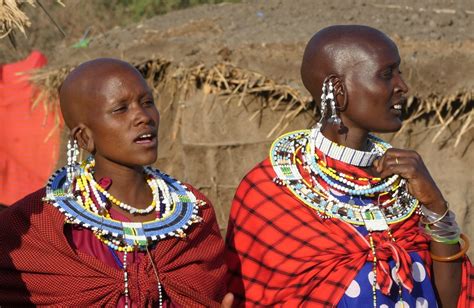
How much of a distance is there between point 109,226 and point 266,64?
3944 millimetres

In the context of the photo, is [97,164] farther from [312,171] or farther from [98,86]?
[312,171]

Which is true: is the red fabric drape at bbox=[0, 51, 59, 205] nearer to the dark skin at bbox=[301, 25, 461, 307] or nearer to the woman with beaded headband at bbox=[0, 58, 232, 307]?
the dark skin at bbox=[301, 25, 461, 307]

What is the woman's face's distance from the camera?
5.02 metres

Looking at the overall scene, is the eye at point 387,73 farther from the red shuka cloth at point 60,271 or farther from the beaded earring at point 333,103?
the red shuka cloth at point 60,271

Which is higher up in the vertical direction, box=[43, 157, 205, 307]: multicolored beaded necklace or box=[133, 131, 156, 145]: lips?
box=[133, 131, 156, 145]: lips

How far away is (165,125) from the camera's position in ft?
29.0

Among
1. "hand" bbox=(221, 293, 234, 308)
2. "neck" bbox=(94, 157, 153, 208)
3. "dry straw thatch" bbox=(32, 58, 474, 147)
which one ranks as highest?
"neck" bbox=(94, 157, 153, 208)

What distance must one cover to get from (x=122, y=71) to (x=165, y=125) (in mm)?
4217

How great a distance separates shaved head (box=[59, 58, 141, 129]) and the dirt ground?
136 inches

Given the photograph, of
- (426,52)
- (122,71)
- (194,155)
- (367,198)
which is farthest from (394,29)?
(122,71)

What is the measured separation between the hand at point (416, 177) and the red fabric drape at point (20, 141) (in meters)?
6.01

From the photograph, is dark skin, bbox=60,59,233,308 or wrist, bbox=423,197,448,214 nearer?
dark skin, bbox=60,59,233,308

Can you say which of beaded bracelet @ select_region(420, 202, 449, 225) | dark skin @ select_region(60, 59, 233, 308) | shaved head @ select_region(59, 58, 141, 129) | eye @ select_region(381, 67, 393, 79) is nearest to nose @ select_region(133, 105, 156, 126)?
dark skin @ select_region(60, 59, 233, 308)

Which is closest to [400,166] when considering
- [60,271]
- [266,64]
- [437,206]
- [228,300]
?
[437,206]
